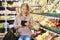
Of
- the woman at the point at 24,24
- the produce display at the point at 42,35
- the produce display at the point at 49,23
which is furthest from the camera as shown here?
the woman at the point at 24,24

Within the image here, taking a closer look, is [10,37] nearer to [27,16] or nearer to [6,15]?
[27,16]

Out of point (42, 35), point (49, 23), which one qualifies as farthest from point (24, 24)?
point (49, 23)

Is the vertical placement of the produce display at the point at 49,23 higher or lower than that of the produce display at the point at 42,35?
higher

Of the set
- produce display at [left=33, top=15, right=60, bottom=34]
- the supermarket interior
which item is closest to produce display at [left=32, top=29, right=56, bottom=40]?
the supermarket interior

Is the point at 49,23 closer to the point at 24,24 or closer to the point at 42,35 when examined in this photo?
the point at 42,35

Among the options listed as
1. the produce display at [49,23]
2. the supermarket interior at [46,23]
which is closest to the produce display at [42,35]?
the supermarket interior at [46,23]

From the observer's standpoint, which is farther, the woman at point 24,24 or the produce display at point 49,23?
the woman at point 24,24

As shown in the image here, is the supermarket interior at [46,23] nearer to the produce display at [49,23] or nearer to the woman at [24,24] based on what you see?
the produce display at [49,23]

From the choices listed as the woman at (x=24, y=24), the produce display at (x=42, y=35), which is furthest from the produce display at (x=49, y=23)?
the woman at (x=24, y=24)

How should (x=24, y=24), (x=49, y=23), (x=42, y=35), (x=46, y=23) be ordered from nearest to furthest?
1. (x=49, y=23)
2. (x=46, y=23)
3. (x=42, y=35)
4. (x=24, y=24)

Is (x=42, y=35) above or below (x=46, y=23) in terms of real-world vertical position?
below

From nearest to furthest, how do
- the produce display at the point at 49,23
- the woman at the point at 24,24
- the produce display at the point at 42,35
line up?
the produce display at the point at 49,23 < the produce display at the point at 42,35 < the woman at the point at 24,24

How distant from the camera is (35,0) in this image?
554 cm

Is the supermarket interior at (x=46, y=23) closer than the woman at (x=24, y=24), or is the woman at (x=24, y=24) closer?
the supermarket interior at (x=46, y=23)
